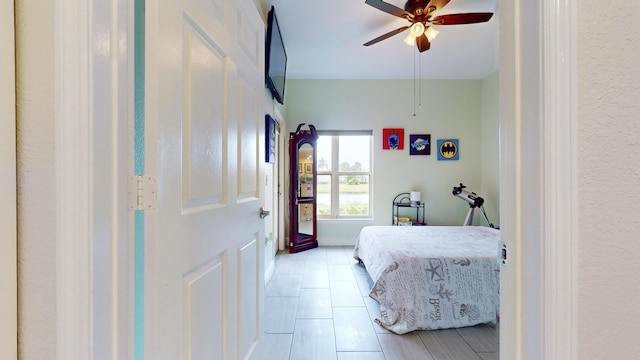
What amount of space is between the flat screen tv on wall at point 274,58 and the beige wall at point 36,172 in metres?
1.87

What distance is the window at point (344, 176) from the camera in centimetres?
469

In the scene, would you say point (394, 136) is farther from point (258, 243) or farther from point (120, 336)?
point (120, 336)

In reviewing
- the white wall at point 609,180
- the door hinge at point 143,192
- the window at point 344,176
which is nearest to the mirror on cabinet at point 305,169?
the window at point 344,176

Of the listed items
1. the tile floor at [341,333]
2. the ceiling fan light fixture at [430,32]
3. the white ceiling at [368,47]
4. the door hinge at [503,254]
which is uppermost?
the white ceiling at [368,47]

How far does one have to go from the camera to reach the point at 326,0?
2.47 meters

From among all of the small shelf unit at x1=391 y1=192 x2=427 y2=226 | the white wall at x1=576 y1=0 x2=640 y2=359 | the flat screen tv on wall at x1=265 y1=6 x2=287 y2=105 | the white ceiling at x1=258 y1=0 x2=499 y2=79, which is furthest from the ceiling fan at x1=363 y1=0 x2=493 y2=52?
the small shelf unit at x1=391 y1=192 x2=427 y2=226

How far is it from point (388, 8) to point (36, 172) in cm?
238

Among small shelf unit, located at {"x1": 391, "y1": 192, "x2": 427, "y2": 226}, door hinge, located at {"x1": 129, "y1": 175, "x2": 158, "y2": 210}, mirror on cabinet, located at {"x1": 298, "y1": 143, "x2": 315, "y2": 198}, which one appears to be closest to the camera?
door hinge, located at {"x1": 129, "y1": 175, "x2": 158, "y2": 210}

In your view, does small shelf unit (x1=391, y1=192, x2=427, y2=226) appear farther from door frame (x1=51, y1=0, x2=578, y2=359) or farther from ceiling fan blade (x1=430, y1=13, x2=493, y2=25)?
door frame (x1=51, y1=0, x2=578, y2=359)

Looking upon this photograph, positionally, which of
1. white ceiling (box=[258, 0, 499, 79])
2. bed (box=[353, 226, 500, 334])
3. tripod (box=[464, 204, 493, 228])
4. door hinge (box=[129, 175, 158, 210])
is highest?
white ceiling (box=[258, 0, 499, 79])

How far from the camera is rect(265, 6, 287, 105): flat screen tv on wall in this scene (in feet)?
7.55

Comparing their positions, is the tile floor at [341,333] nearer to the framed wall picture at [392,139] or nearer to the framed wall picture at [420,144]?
the framed wall picture at [392,139]

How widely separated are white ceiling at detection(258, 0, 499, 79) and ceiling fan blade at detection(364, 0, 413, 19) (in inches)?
10.8

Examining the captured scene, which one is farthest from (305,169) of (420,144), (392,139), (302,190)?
(420,144)
